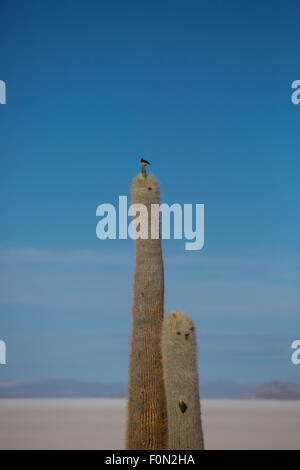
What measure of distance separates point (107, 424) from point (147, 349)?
9632 mm

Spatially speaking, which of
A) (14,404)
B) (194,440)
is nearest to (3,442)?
(194,440)

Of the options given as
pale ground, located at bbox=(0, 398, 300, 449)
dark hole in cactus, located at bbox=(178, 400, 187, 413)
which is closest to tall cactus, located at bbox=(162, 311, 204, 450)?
dark hole in cactus, located at bbox=(178, 400, 187, 413)

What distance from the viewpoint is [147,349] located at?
9719mm

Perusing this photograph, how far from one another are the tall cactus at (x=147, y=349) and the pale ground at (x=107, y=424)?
4503 millimetres

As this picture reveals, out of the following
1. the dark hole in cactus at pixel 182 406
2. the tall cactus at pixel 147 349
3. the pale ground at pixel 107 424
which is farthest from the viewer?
the pale ground at pixel 107 424

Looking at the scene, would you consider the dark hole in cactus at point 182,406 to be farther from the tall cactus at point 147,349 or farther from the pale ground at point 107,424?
the pale ground at point 107,424

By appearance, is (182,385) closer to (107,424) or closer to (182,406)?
(182,406)

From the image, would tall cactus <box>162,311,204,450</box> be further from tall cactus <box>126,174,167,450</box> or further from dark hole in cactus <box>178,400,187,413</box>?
tall cactus <box>126,174,167,450</box>

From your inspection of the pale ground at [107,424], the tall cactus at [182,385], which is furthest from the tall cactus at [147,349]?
the pale ground at [107,424]

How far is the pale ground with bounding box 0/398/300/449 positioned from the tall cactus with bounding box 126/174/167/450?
14.8 ft

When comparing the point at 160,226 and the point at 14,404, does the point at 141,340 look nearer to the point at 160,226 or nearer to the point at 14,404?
the point at 160,226

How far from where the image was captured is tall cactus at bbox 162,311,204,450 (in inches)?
348

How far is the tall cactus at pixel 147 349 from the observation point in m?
9.66
